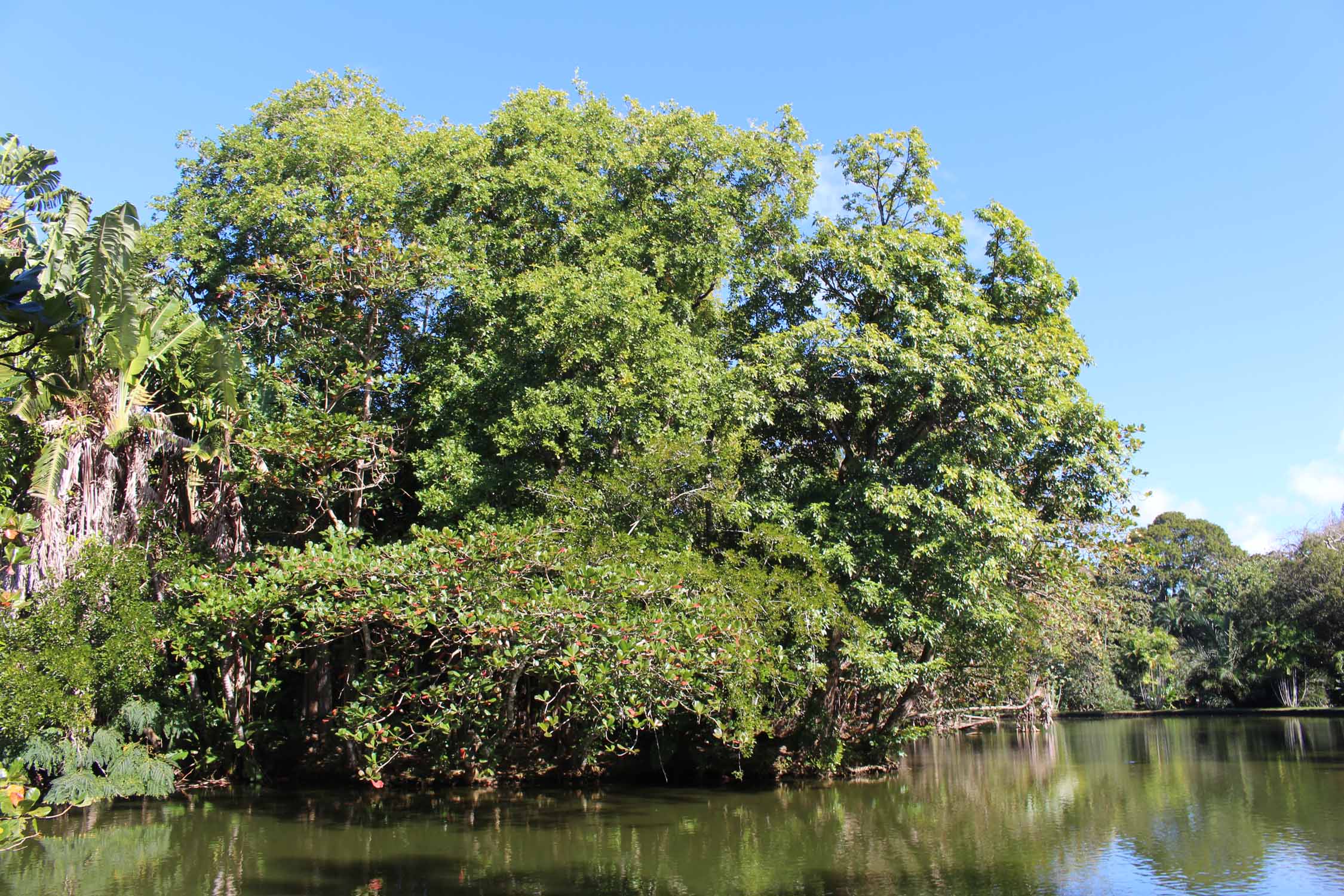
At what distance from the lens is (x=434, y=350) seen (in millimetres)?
15531

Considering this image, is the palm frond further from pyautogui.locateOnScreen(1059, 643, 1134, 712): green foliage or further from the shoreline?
the shoreline

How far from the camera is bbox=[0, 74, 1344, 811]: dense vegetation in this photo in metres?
11.8

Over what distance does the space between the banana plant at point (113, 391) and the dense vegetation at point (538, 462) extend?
0.22 feet

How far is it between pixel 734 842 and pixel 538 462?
6484 mm

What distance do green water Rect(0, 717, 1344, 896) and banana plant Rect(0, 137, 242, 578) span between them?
412cm

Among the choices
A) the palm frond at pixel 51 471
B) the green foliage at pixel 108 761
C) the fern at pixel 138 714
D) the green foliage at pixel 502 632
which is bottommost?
the green foliage at pixel 108 761

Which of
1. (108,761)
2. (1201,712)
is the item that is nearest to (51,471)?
(108,761)

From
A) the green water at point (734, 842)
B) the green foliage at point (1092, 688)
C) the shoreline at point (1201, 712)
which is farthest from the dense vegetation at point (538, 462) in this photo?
the shoreline at point (1201, 712)

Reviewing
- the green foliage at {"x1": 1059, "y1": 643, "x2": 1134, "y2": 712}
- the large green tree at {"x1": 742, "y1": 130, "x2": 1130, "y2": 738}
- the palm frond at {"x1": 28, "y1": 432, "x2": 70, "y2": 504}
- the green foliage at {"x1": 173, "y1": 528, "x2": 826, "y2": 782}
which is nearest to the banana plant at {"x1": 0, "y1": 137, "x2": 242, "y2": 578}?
the palm frond at {"x1": 28, "y1": 432, "x2": 70, "y2": 504}

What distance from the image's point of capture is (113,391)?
41.5ft

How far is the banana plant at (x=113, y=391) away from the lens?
31.9ft

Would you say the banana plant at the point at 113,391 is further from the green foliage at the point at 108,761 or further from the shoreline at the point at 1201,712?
the shoreline at the point at 1201,712

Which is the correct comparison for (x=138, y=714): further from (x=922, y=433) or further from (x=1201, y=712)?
(x=1201, y=712)

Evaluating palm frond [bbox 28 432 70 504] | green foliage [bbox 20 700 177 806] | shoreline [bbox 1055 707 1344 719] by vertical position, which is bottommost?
shoreline [bbox 1055 707 1344 719]
